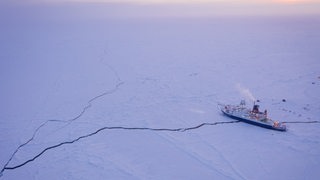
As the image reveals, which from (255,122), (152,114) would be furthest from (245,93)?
(152,114)

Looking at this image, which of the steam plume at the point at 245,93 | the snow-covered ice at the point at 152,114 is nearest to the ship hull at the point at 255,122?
the snow-covered ice at the point at 152,114

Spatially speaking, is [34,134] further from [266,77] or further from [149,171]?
[266,77]

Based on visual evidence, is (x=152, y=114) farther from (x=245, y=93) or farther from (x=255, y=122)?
(x=245, y=93)

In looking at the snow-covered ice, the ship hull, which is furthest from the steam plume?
the ship hull

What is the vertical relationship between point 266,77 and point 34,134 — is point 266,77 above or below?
above

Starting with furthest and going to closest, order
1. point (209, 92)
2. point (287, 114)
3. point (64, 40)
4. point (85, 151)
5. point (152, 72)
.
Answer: point (64, 40) → point (152, 72) → point (209, 92) → point (287, 114) → point (85, 151)

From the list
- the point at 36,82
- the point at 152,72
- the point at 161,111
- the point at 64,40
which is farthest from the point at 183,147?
the point at 64,40

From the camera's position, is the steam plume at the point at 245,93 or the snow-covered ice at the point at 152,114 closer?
the snow-covered ice at the point at 152,114

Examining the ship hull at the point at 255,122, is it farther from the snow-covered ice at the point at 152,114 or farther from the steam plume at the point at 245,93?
the steam plume at the point at 245,93
